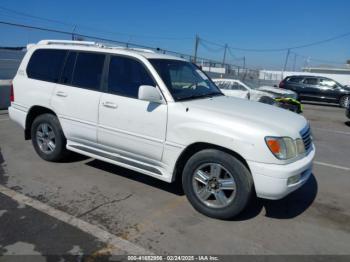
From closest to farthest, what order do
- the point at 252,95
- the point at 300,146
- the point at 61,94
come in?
1. the point at 300,146
2. the point at 61,94
3. the point at 252,95

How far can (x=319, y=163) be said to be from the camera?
20.9 feet

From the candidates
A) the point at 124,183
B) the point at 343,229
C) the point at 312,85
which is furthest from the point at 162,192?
the point at 312,85

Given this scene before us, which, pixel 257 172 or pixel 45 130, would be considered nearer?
pixel 257 172

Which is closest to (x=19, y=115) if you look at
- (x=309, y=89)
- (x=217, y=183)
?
(x=217, y=183)

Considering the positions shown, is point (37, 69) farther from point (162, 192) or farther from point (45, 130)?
point (162, 192)

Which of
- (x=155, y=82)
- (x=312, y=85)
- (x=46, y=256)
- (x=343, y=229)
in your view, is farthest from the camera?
(x=312, y=85)

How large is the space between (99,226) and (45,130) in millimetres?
2498

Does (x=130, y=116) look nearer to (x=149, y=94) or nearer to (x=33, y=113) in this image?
(x=149, y=94)

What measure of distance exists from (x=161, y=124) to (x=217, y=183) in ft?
3.22

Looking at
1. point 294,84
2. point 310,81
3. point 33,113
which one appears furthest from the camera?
point 294,84

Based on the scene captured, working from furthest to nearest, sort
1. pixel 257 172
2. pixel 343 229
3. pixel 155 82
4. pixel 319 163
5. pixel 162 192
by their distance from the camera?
1. pixel 319 163
2. pixel 162 192
3. pixel 155 82
4. pixel 343 229
5. pixel 257 172

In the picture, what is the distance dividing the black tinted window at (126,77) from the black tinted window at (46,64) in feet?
3.54

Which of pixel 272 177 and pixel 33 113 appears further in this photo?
pixel 33 113

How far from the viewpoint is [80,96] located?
4.69m
